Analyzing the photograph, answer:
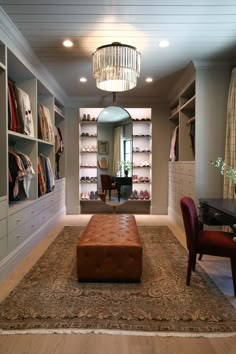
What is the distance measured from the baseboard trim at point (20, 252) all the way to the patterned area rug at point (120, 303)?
223 mm

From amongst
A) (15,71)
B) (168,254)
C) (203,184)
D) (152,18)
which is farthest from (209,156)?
(15,71)

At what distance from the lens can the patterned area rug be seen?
1.87 m

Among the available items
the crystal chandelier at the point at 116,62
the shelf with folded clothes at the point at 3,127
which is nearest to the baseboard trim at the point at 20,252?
the shelf with folded clothes at the point at 3,127

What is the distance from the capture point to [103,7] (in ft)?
8.17

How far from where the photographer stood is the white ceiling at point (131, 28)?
97.3 inches

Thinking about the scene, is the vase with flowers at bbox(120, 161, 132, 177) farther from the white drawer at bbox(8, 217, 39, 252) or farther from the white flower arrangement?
the white drawer at bbox(8, 217, 39, 252)

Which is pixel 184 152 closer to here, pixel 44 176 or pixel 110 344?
→ pixel 44 176

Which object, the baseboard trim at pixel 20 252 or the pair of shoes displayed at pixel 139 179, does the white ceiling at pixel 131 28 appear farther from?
the pair of shoes displayed at pixel 139 179

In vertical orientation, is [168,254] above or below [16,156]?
below

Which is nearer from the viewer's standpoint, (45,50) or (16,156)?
(16,156)

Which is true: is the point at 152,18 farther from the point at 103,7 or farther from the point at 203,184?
the point at 203,184

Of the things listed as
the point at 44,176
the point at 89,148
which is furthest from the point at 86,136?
the point at 44,176

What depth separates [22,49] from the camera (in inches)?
125

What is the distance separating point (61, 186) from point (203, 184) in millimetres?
2935
